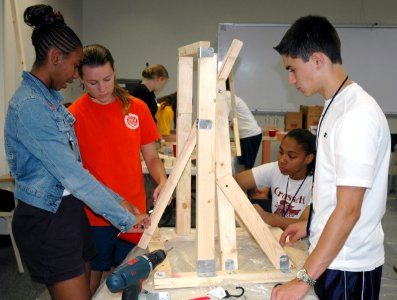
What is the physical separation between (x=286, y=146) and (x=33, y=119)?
4.78 ft

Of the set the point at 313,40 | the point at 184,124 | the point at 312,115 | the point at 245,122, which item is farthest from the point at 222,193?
the point at 312,115

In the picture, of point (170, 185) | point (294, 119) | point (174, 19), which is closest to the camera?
point (170, 185)

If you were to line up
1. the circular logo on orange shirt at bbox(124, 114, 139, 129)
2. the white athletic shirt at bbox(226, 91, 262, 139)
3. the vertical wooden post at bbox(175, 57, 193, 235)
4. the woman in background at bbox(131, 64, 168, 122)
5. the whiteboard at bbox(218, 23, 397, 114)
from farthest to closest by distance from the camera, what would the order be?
the whiteboard at bbox(218, 23, 397, 114) < the white athletic shirt at bbox(226, 91, 262, 139) < the woman in background at bbox(131, 64, 168, 122) < the circular logo on orange shirt at bbox(124, 114, 139, 129) < the vertical wooden post at bbox(175, 57, 193, 235)

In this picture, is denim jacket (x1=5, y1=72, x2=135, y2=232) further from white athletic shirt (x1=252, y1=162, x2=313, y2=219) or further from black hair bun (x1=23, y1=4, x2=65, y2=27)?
white athletic shirt (x1=252, y1=162, x2=313, y2=219)

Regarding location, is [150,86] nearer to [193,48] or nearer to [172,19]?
[172,19]

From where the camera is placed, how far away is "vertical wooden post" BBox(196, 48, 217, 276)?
1.28m

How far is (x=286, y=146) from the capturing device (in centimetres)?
224

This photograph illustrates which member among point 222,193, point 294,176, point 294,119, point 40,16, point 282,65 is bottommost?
point 294,119

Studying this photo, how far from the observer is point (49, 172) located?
1.26 metres

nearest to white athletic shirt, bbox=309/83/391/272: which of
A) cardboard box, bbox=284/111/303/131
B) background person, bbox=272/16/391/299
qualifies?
background person, bbox=272/16/391/299

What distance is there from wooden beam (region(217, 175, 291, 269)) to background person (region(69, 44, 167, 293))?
1.63ft

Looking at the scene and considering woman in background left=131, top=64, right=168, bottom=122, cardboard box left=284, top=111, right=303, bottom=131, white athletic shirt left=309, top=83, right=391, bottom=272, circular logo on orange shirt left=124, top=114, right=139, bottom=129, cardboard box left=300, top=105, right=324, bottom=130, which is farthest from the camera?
cardboard box left=284, top=111, right=303, bottom=131

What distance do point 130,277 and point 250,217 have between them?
519 millimetres

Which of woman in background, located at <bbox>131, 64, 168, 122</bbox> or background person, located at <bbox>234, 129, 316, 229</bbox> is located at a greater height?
woman in background, located at <bbox>131, 64, 168, 122</bbox>
